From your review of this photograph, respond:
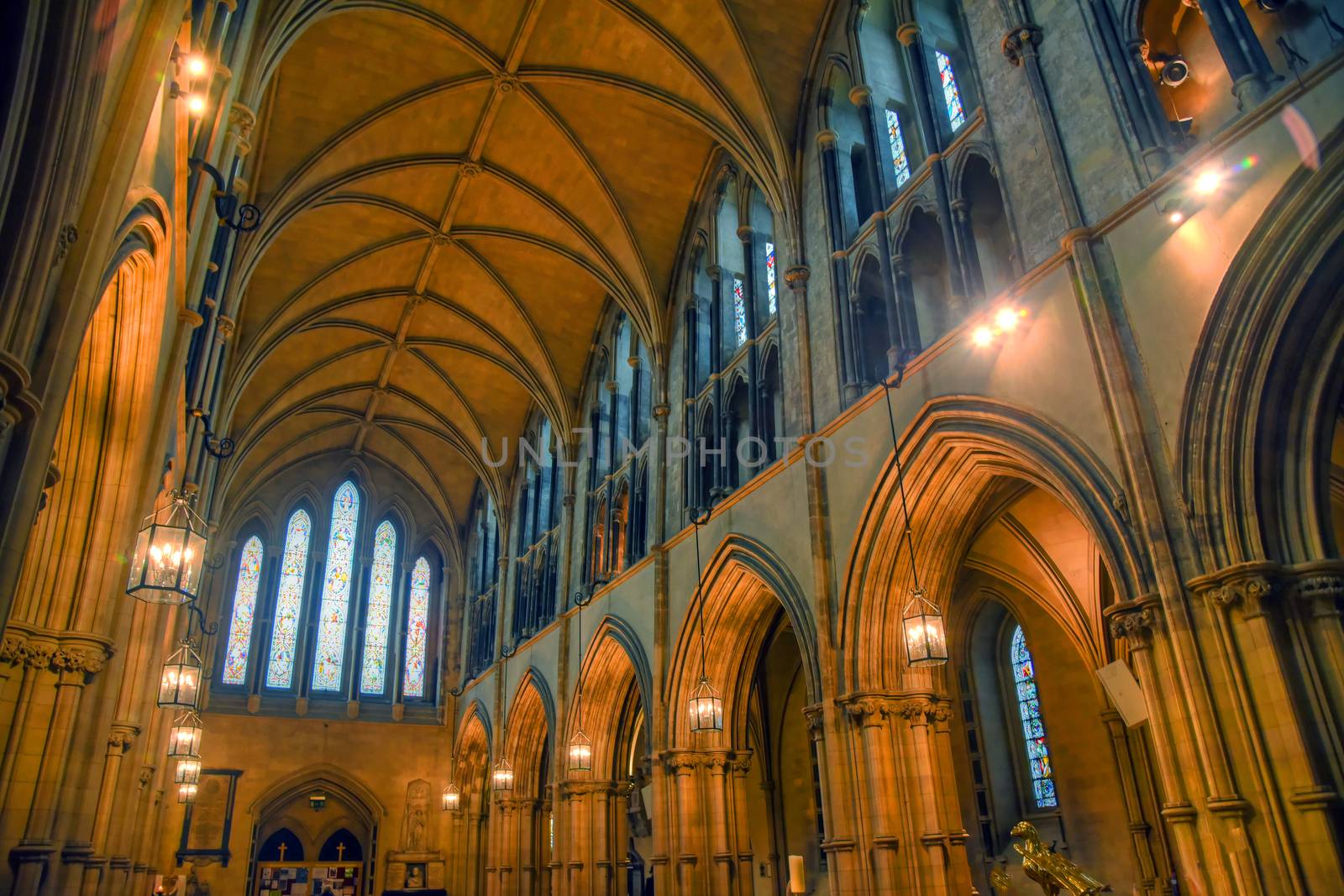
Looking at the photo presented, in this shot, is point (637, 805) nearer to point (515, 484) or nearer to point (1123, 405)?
point (515, 484)

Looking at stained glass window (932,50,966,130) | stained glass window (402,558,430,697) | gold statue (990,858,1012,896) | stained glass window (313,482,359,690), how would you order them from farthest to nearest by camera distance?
stained glass window (402,558,430,697), stained glass window (313,482,359,690), gold statue (990,858,1012,896), stained glass window (932,50,966,130)

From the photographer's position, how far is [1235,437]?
22.8ft

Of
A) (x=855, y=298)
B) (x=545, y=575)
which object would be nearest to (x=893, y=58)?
(x=855, y=298)

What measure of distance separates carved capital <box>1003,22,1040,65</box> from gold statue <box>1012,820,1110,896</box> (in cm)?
772

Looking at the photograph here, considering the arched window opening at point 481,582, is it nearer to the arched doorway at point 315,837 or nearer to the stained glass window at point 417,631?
the stained glass window at point 417,631

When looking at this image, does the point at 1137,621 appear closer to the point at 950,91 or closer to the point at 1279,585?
the point at 1279,585

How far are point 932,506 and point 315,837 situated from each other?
69.2 ft

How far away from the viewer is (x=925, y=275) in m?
11.6

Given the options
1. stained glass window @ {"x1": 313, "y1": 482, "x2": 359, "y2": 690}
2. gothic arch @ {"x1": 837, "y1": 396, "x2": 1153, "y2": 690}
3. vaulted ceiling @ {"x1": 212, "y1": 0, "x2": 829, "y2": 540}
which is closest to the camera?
gothic arch @ {"x1": 837, "y1": 396, "x2": 1153, "y2": 690}

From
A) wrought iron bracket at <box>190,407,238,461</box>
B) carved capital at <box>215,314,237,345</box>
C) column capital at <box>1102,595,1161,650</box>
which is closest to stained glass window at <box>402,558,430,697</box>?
wrought iron bracket at <box>190,407,238,461</box>

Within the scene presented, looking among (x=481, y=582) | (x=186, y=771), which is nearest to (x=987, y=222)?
(x=186, y=771)

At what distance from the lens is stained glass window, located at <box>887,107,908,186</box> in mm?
12406

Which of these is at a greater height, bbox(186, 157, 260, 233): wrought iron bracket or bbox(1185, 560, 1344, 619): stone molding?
bbox(186, 157, 260, 233): wrought iron bracket

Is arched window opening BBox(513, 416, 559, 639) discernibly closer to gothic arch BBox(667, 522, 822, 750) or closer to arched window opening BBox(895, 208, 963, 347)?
gothic arch BBox(667, 522, 822, 750)
